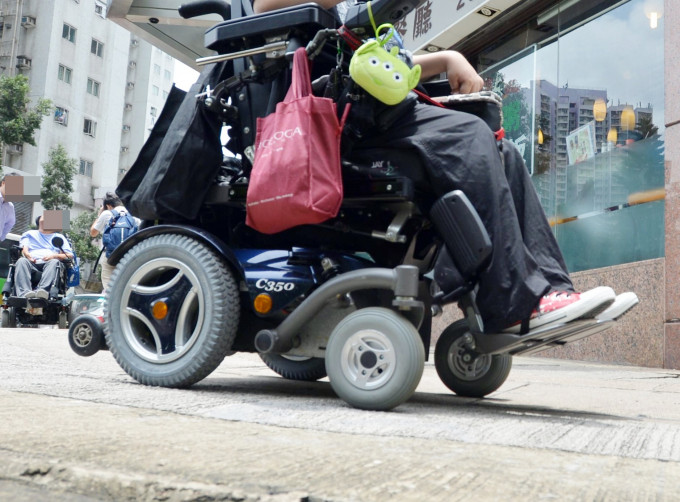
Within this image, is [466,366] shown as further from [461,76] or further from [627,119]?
[627,119]

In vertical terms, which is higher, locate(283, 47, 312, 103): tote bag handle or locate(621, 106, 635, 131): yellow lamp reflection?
locate(621, 106, 635, 131): yellow lamp reflection

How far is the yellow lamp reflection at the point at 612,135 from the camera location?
7110 millimetres

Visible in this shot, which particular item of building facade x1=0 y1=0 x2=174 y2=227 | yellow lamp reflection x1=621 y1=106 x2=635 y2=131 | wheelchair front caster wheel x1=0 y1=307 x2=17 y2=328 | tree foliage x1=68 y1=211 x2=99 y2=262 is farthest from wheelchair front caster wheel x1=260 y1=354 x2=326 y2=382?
building facade x1=0 y1=0 x2=174 y2=227

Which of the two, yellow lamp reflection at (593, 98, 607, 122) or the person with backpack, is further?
yellow lamp reflection at (593, 98, 607, 122)

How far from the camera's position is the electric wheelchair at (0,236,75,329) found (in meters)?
10.5

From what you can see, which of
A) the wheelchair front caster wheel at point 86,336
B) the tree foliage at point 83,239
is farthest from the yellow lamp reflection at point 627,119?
the tree foliage at point 83,239

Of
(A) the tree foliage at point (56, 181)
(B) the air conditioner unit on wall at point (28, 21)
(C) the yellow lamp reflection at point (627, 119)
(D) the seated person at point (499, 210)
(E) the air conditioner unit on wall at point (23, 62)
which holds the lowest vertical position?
(D) the seated person at point (499, 210)

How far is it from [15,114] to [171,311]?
34675 millimetres

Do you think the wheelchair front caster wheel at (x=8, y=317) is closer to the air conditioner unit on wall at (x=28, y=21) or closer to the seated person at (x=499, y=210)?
the seated person at (x=499, y=210)

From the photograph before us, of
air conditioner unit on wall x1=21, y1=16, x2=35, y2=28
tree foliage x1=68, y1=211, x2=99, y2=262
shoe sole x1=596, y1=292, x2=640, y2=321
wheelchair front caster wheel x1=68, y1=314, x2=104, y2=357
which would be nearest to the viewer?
shoe sole x1=596, y1=292, x2=640, y2=321

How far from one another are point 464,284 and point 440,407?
40 cm

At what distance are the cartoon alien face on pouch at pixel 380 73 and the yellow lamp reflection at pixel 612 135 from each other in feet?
17.8

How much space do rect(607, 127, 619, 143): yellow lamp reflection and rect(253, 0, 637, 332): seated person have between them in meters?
5.14

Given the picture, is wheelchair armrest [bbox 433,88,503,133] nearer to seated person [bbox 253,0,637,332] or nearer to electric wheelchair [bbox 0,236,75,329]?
seated person [bbox 253,0,637,332]
